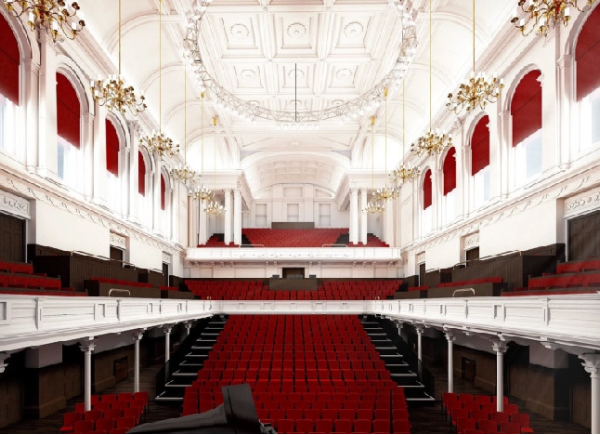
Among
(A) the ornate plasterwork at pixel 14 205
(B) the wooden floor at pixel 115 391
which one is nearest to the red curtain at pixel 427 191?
(B) the wooden floor at pixel 115 391

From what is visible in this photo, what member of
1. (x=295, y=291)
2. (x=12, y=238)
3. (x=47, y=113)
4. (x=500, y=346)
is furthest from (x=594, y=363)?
(x=295, y=291)

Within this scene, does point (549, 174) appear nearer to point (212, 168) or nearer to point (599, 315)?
point (599, 315)

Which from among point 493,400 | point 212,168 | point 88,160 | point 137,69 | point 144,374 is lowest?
point 144,374

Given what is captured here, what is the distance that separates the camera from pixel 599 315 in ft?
A: 16.4

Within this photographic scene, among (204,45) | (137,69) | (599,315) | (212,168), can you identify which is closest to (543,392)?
(599,315)

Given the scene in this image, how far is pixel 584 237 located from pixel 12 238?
11862 millimetres

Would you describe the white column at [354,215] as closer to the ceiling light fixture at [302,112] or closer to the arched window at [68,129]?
the ceiling light fixture at [302,112]

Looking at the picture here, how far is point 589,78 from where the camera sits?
29.2 feet

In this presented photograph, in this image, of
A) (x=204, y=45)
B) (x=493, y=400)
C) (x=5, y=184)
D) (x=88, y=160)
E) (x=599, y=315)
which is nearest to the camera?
(x=599, y=315)

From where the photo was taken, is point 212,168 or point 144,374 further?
point 212,168

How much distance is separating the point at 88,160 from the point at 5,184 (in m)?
4.03

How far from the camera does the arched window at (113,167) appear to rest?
1456cm

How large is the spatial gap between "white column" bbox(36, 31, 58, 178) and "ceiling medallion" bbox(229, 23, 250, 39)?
556 centimetres

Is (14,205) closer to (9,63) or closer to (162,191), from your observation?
(9,63)
